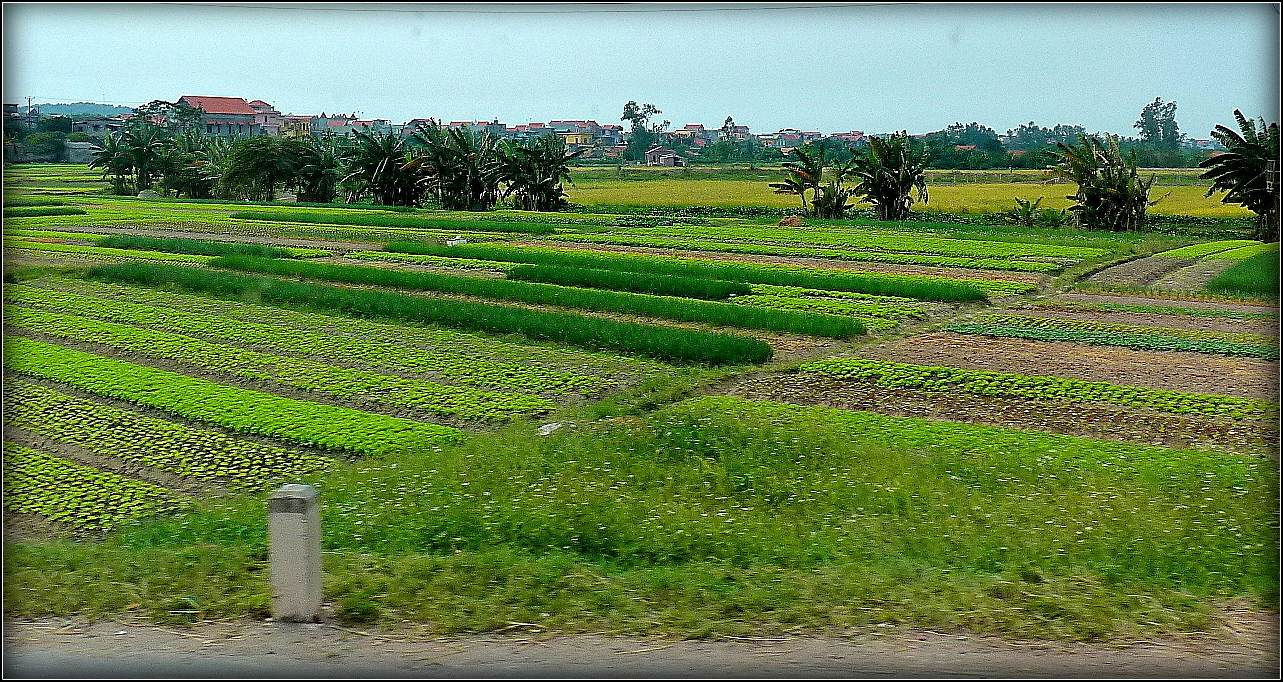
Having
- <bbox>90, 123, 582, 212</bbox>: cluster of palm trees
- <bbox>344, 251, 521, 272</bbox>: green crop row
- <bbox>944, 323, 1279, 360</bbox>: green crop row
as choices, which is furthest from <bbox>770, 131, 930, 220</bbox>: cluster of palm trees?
<bbox>944, 323, 1279, 360</bbox>: green crop row

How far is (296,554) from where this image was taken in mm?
4539

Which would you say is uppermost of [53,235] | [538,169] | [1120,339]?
[538,169]

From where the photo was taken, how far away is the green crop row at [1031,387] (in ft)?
30.9

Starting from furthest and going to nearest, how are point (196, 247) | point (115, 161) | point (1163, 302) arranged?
point (115, 161), point (196, 247), point (1163, 302)

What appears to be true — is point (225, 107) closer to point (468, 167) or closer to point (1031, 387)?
point (468, 167)

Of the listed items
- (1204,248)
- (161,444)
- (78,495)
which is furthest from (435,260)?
(1204,248)

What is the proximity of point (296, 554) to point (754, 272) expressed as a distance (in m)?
15.1

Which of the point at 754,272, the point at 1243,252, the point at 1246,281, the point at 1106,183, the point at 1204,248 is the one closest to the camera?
the point at 1246,281

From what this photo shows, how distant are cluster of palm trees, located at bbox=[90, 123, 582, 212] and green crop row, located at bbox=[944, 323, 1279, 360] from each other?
26372 millimetres

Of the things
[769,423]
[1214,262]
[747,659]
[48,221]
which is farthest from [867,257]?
[48,221]

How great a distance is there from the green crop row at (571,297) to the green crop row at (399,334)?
2.50 meters

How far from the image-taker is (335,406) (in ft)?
31.2

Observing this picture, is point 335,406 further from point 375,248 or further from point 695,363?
point 375,248

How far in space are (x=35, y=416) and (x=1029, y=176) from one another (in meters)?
47.6
